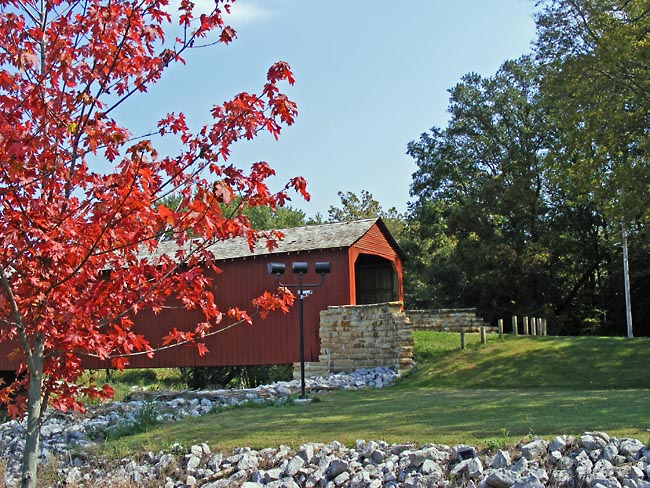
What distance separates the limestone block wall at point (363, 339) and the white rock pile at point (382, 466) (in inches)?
341

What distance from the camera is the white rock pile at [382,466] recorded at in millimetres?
6289

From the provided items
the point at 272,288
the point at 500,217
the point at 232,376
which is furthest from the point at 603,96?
the point at 232,376

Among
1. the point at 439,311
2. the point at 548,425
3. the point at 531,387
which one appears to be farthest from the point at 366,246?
the point at 548,425

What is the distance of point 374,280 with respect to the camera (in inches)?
883

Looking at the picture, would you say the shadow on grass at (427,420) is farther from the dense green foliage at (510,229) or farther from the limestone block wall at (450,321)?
the dense green foliage at (510,229)

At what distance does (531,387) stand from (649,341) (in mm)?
5044

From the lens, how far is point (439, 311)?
21.2m

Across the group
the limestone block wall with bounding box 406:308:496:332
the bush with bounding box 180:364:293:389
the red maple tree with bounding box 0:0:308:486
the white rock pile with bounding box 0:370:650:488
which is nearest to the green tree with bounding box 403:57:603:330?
the limestone block wall with bounding box 406:308:496:332

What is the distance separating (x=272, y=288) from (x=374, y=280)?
16.2ft

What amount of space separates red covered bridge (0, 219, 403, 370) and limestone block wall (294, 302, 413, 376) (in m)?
0.63

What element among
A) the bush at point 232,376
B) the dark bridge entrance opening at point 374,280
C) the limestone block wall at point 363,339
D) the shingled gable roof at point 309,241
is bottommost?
the bush at point 232,376

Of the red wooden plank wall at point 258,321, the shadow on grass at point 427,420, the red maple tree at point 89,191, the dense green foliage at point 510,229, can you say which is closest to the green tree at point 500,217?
the dense green foliage at point 510,229

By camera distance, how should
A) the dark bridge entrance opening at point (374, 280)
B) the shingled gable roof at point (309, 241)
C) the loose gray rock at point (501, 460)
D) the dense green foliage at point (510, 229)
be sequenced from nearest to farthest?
1. the loose gray rock at point (501, 460)
2. the shingled gable roof at point (309, 241)
3. the dark bridge entrance opening at point (374, 280)
4. the dense green foliage at point (510, 229)

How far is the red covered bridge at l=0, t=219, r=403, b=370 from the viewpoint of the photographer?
59.4 feet
